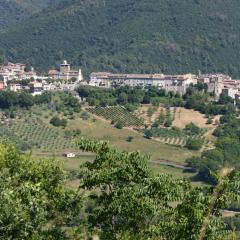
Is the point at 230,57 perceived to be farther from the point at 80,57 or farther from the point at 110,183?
the point at 110,183

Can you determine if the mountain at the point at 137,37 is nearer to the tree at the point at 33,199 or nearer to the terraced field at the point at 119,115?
the terraced field at the point at 119,115

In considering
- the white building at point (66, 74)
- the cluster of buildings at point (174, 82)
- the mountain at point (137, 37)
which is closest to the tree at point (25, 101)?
the cluster of buildings at point (174, 82)

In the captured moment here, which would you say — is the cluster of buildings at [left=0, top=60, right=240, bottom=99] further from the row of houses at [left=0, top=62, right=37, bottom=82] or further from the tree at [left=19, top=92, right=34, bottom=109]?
the tree at [left=19, top=92, right=34, bottom=109]

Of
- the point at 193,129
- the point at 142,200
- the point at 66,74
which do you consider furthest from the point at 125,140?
the point at 142,200

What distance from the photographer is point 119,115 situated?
86438 millimetres

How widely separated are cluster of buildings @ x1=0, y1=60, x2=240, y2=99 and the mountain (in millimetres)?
30213

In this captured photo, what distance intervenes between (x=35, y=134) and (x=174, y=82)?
42854 millimetres

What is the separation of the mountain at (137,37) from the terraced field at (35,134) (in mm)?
75938

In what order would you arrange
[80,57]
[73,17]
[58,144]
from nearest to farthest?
[58,144], [80,57], [73,17]

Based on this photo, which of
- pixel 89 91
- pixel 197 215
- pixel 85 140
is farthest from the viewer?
pixel 89 91

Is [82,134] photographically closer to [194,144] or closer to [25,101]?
[25,101]

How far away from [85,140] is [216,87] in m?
92.5

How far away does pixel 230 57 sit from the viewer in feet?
567

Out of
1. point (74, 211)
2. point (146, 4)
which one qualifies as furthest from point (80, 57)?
point (74, 211)
